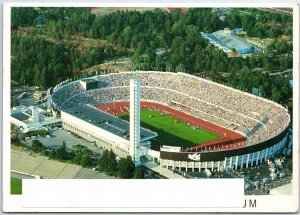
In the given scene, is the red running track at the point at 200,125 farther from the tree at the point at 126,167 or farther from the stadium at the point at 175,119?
the tree at the point at 126,167

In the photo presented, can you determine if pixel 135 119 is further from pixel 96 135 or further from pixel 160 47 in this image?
pixel 160 47

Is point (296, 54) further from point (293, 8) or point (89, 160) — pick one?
point (89, 160)

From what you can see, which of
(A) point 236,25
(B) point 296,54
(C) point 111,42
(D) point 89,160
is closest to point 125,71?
(C) point 111,42

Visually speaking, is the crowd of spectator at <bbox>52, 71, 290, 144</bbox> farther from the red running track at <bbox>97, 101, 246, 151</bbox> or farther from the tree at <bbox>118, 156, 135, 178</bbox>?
the tree at <bbox>118, 156, 135, 178</bbox>

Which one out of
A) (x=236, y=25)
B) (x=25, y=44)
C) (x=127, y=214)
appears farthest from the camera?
(x=236, y=25)

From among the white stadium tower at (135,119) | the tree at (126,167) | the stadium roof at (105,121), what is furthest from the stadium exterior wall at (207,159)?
the stadium roof at (105,121)

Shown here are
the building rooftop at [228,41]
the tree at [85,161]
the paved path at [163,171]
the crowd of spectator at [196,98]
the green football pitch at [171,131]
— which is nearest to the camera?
the paved path at [163,171]

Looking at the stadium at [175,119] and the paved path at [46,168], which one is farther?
the stadium at [175,119]
